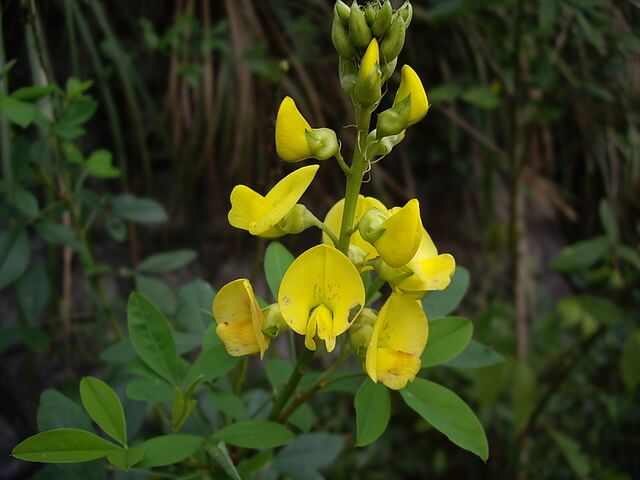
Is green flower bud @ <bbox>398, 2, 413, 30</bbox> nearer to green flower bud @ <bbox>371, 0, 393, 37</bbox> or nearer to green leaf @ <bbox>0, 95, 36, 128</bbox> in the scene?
green flower bud @ <bbox>371, 0, 393, 37</bbox>

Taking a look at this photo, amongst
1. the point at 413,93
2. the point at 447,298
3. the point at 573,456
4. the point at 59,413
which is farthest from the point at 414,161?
the point at 59,413

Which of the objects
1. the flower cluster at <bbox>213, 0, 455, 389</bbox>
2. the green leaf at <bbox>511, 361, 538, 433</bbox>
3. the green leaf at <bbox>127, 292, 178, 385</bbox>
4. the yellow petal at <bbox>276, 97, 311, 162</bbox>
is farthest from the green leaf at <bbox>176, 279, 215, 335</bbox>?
the green leaf at <bbox>511, 361, 538, 433</bbox>

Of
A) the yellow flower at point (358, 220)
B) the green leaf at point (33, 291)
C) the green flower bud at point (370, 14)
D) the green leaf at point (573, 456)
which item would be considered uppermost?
the green flower bud at point (370, 14)

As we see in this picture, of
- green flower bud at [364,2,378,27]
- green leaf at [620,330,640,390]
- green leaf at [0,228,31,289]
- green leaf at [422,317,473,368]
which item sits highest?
green flower bud at [364,2,378,27]

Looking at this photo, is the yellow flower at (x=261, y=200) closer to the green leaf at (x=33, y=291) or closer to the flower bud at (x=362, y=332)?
the flower bud at (x=362, y=332)

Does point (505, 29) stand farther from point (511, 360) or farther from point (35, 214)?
point (35, 214)

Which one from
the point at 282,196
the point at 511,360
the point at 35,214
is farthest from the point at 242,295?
the point at 511,360

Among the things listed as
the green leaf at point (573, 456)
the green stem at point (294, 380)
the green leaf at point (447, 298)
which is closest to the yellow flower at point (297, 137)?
the green stem at point (294, 380)
